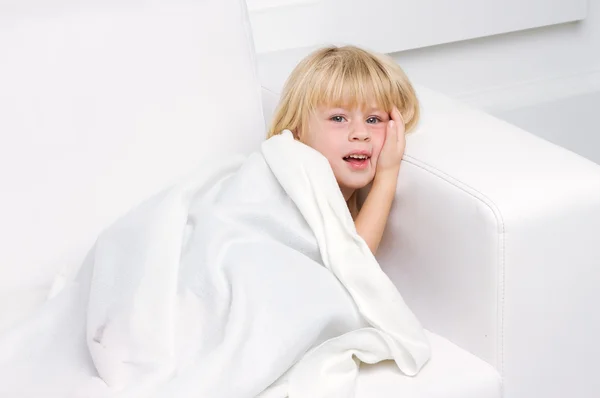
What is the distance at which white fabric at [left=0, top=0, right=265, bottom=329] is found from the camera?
1770mm

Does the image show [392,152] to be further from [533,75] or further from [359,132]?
[533,75]

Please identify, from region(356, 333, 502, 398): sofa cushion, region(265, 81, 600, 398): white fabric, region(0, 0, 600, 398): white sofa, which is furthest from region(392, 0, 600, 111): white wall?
region(356, 333, 502, 398): sofa cushion

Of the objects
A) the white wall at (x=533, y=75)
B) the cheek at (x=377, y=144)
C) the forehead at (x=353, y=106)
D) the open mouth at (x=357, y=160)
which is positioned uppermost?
the forehead at (x=353, y=106)

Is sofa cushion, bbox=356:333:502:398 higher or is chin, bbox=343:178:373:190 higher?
chin, bbox=343:178:373:190

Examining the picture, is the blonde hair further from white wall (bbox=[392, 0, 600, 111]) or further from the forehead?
white wall (bbox=[392, 0, 600, 111])

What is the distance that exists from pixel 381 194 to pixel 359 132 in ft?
0.37

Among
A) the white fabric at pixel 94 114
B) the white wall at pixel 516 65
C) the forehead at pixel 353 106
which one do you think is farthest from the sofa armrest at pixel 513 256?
the white wall at pixel 516 65

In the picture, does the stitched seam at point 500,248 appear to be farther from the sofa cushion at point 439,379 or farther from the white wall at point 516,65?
the white wall at point 516,65

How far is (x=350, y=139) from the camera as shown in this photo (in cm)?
175

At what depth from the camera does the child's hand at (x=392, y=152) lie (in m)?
1.72

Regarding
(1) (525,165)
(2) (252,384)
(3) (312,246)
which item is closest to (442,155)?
(1) (525,165)

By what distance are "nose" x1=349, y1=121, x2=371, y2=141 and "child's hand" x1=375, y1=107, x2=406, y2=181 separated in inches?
1.3

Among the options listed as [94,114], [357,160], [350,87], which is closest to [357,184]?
[357,160]

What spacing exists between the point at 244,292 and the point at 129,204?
1.28ft
